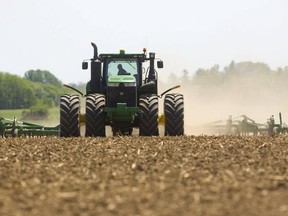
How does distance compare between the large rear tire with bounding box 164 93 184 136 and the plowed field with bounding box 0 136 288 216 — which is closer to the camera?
the plowed field with bounding box 0 136 288 216

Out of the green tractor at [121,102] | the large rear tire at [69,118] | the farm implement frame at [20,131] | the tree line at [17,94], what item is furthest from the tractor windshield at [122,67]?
the tree line at [17,94]

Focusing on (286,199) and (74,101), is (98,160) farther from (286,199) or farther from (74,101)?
(74,101)

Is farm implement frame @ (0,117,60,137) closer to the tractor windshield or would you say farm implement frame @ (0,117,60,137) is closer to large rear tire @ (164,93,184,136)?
the tractor windshield

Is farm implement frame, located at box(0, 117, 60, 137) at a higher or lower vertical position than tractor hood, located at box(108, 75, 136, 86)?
lower

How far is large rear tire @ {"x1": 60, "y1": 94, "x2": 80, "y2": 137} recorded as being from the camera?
1795 cm

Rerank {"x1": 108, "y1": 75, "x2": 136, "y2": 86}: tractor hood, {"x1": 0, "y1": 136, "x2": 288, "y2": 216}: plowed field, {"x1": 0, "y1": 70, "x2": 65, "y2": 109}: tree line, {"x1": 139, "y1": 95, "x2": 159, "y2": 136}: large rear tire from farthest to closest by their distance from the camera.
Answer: {"x1": 0, "y1": 70, "x2": 65, "y2": 109}: tree line, {"x1": 108, "y1": 75, "x2": 136, "y2": 86}: tractor hood, {"x1": 139, "y1": 95, "x2": 159, "y2": 136}: large rear tire, {"x1": 0, "y1": 136, "x2": 288, "y2": 216}: plowed field

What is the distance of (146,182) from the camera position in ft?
24.7

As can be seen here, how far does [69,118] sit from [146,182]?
1067cm

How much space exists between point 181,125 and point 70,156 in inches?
281

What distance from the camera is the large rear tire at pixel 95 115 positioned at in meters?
17.5

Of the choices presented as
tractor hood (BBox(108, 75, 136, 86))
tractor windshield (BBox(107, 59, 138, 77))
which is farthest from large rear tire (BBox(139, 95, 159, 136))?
tractor windshield (BBox(107, 59, 138, 77))

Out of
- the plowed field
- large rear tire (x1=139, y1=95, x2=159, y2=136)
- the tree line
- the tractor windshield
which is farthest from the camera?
the tree line

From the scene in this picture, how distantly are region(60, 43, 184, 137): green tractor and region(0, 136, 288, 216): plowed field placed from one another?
5.32 m

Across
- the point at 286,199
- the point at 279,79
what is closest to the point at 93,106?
the point at 286,199
